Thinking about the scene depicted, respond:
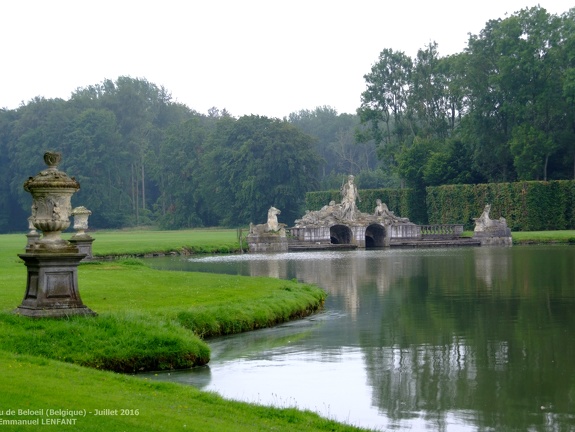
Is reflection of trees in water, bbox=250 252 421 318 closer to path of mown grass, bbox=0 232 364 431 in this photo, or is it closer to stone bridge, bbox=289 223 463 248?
path of mown grass, bbox=0 232 364 431

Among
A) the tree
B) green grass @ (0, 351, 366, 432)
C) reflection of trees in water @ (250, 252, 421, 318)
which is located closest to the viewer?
green grass @ (0, 351, 366, 432)

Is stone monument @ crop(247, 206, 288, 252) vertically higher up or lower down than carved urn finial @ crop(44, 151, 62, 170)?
lower down

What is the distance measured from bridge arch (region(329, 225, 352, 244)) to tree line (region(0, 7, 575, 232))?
459 inches

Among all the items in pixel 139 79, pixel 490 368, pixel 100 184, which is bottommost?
pixel 490 368

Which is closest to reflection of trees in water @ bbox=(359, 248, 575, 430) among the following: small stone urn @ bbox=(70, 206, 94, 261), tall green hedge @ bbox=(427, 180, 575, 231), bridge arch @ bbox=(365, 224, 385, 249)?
small stone urn @ bbox=(70, 206, 94, 261)

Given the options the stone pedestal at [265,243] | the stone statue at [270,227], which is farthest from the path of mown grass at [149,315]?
the stone statue at [270,227]

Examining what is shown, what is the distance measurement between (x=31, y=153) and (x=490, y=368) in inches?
3488

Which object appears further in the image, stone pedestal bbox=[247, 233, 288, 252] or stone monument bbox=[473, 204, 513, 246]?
stone monument bbox=[473, 204, 513, 246]

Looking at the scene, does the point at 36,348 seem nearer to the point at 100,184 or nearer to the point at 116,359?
the point at 116,359

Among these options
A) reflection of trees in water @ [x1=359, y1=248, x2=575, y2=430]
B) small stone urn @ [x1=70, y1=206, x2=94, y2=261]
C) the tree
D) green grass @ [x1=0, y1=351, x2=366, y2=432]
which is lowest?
reflection of trees in water @ [x1=359, y1=248, x2=575, y2=430]

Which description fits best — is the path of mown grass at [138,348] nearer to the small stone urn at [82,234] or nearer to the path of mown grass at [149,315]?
the path of mown grass at [149,315]

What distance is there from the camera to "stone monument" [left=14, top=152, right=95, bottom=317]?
15211 millimetres

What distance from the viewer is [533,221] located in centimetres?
6506

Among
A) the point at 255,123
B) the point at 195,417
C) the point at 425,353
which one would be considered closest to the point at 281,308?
the point at 425,353
